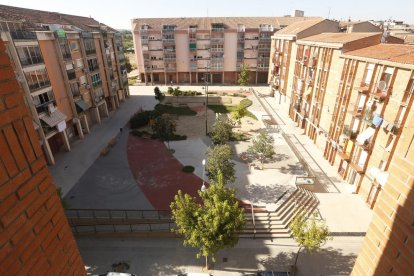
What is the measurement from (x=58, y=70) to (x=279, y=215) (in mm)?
30952

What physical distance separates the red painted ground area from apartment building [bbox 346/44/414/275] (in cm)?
1598

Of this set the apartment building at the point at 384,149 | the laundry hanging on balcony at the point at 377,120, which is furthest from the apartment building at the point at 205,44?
the laundry hanging on balcony at the point at 377,120

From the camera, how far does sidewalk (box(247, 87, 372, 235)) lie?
2027 centimetres

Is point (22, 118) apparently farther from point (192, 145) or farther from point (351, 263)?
point (192, 145)

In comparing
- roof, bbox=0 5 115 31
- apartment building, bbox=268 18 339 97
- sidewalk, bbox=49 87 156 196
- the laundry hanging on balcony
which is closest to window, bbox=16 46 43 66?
roof, bbox=0 5 115 31

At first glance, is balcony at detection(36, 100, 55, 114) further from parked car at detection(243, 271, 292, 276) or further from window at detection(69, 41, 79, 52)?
parked car at detection(243, 271, 292, 276)

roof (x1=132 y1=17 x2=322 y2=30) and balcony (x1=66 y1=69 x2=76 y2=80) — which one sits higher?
roof (x1=132 y1=17 x2=322 y2=30)

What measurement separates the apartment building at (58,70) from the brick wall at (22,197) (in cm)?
2598

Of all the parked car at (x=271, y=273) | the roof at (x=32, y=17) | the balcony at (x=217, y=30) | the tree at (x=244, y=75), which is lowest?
the parked car at (x=271, y=273)

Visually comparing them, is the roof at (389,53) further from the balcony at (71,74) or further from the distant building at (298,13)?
the distant building at (298,13)

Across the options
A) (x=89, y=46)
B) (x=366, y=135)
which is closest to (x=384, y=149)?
(x=366, y=135)

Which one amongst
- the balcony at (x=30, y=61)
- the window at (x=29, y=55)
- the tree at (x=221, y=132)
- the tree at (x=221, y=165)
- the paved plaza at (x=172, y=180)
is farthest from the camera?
the tree at (x=221, y=132)

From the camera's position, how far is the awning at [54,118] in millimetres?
27000

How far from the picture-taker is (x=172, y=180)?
2578 cm
